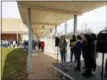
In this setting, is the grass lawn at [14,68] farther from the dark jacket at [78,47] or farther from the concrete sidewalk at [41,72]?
the dark jacket at [78,47]

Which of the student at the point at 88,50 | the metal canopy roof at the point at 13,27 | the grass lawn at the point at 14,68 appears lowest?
the grass lawn at the point at 14,68

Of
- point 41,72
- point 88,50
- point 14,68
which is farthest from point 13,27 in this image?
point 88,50

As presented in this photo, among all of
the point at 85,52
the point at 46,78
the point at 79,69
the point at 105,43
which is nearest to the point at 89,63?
the point at 85,52

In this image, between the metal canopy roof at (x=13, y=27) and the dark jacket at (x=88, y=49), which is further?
the metal canopy roof at (x=13, y=27)

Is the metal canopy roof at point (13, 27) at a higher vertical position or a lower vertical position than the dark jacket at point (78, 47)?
higher

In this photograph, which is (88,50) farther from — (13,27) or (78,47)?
(13,27)

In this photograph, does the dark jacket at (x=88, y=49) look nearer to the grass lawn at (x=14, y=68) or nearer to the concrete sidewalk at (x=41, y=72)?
the concrete sidewalk at (x=41, y=72)

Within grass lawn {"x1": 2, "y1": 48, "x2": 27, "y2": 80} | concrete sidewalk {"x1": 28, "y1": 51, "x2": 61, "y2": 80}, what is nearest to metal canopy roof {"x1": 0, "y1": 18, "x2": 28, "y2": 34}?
grass lawn {"x1": 2, "y1": 48, "x2": 27, "y2": 80}

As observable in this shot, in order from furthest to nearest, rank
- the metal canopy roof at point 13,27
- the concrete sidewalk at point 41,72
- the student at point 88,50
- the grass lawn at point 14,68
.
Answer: the metal canopy roof at point 13,27
the grass lawn at point 14,68
the concrete sidewalk at point 41,72
the student at point 88,50

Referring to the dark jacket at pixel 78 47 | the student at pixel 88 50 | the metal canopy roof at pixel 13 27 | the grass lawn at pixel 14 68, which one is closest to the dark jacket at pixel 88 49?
the student at pixel 88 50

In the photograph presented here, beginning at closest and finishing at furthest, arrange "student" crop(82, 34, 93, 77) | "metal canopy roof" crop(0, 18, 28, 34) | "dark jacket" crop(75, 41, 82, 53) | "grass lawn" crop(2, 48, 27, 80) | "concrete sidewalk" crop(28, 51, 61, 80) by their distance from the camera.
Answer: "student" crop(82, 34, 93, 77) < "dark jacket" crop(75, 41, 82, 53) < "concrete sidewalk" crop(28, 51, 61, 80) < "grass lawn" crop(2, 48, 27, 80) < "metal canopy roof" crop(0, 18, 28, 34)

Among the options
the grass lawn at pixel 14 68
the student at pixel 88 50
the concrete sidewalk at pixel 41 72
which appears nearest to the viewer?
the student at pixel 88 50

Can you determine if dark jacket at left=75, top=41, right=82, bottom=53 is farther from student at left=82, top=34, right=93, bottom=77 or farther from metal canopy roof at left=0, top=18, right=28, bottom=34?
metal canopy roof at left=0, top=18, right=28, bottom=34

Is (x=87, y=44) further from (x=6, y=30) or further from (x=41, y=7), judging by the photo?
(x=6, y=30)
